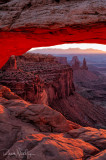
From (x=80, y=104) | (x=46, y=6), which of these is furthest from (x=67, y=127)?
(x=80, y=104)

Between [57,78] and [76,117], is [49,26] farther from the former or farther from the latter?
[57,78]

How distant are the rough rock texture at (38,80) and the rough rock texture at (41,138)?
15.7 ft

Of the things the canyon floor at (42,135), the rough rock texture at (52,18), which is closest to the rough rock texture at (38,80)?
the canyon floor at (42,135)

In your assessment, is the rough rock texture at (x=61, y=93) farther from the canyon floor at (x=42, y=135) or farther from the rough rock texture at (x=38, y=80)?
the canyon floor at (x=42, y=135)

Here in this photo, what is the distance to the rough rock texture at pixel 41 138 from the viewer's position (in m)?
2.48

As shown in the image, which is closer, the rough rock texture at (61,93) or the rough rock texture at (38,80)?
the rough rock texture at (38,80)

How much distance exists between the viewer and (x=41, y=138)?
2992 millimetres

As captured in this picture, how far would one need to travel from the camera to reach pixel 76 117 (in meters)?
16.5

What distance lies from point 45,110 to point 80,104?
17.8 metres

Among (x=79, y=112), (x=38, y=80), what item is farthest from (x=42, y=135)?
(x=79, y=112)

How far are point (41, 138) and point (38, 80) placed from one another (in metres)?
8.05

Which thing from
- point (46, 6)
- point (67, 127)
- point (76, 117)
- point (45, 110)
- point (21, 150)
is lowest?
point (76, 117)

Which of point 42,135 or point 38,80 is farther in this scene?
point 38,80

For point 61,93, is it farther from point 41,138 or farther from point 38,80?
point 41,138
